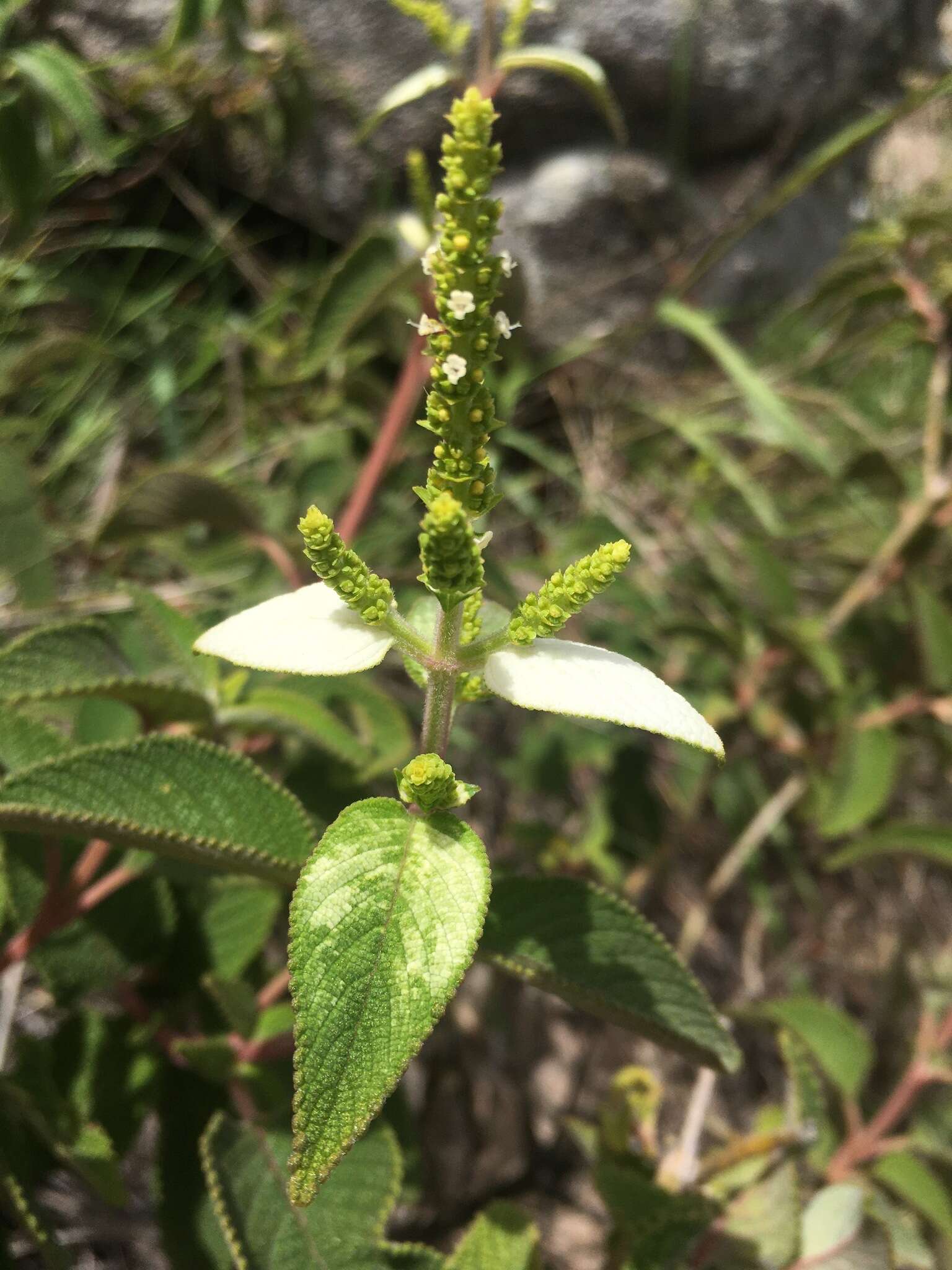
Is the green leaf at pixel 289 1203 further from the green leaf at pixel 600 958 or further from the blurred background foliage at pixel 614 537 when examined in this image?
the green leaf at pixel 600 958

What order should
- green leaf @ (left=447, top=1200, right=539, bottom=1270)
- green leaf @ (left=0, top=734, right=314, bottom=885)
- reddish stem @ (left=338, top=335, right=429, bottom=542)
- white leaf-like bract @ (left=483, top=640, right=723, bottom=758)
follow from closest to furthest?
white leaf-like bract @ (left=483, top=640, right=723, bottom=758) < green leaf @ (left=0, top=734, right=314, bottom=885) < green leaf @ (left=447, top=1200, right=539, bottom=1270) < reddish stem @ (left=338, top=335, right=429, bottom=542)

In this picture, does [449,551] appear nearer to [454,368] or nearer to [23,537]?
[454,368]

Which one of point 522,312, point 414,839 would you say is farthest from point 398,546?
point 414,839

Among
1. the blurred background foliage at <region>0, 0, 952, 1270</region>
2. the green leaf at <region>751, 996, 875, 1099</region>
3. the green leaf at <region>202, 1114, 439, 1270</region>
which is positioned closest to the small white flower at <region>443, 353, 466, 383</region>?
the blurred background foliage at <region>0, 0, 952, 1270</region>

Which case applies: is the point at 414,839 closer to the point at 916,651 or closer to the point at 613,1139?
the point at 613,1139

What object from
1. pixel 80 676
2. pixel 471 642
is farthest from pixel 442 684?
pixel 80 676

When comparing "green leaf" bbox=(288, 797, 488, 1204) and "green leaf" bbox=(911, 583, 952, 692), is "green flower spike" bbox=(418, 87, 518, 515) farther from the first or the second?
"green leaf" bbox=(911, 583, 952, 692)

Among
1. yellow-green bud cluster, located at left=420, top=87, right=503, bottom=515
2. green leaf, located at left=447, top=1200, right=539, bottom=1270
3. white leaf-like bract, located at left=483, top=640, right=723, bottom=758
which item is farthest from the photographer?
green leaf, located at left=447, top=1200, right=539, bottom=1270
